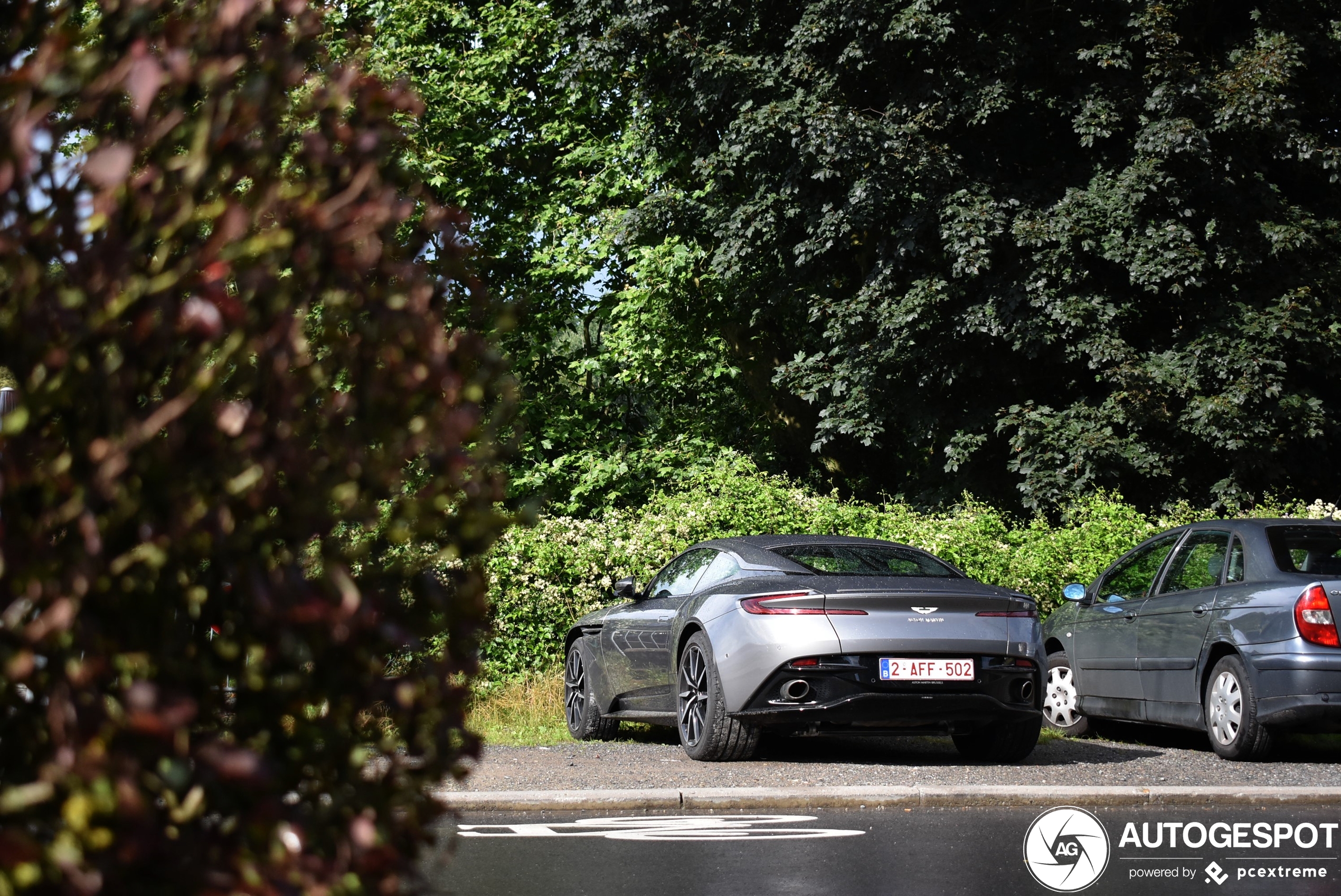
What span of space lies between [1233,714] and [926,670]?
93.0 inches

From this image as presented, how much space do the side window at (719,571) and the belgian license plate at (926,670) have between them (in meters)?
1.45

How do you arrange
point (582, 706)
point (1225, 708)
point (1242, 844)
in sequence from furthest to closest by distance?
1. point (582, 706)
2. point (1225, 708)
3. point (1242, 844)

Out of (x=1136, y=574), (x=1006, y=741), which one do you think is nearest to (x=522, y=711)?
(x=1006, y=741)

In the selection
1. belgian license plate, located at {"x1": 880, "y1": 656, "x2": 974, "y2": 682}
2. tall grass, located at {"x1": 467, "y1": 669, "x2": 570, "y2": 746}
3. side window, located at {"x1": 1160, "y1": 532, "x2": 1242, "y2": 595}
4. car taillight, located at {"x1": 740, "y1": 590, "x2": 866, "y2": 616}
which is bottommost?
tall grass, located at {"x1": 467, "y1": 669, "x2": 570, "y2": 746}

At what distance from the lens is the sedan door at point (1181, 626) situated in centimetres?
1036

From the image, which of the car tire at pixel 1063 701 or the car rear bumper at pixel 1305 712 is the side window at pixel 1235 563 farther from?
the car tire at pixel 1063 701

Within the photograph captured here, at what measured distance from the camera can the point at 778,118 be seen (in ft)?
68.5

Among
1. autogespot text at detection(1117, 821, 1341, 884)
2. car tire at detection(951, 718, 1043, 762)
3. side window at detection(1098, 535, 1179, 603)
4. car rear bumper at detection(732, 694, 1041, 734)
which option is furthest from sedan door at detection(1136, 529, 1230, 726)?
autogespot text at detection(1117, 821, 1341, 884)

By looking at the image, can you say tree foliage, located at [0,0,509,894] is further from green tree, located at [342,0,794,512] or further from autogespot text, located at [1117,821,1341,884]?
green tree, located at [342,0,794,512]

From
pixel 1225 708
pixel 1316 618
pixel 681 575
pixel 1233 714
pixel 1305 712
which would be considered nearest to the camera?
pixel 1305 712

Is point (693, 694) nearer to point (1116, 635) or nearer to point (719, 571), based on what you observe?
point (719, 571)

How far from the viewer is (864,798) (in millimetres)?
8109

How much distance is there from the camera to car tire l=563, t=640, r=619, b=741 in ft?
38.3

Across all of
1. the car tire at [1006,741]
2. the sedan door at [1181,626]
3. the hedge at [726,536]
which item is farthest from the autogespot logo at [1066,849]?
the hedge at [726,536]
